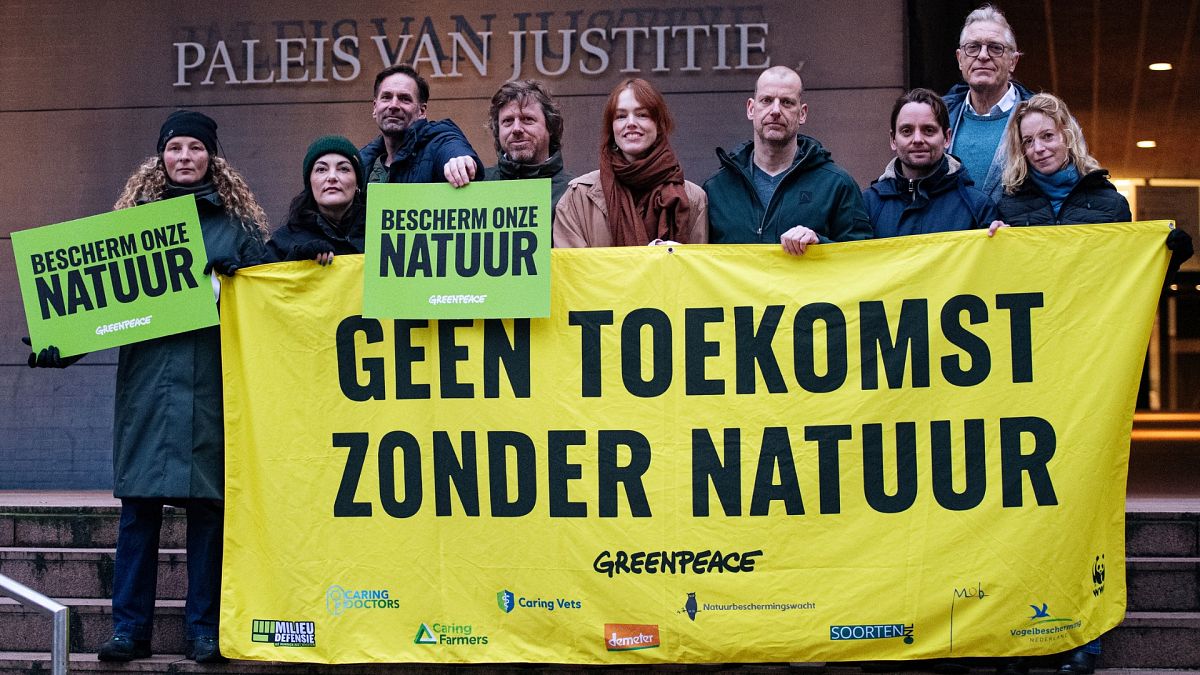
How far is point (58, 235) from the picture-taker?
5355mm

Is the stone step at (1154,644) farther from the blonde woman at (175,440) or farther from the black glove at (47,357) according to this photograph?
the black glove at (47,357)

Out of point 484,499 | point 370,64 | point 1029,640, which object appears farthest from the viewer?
point 370,64

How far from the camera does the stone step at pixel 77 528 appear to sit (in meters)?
6.31

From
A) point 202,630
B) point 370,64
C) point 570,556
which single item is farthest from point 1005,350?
point 370,64

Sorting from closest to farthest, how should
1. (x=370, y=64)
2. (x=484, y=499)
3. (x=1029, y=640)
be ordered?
(x=1029, y=640)
(x=484, y=499)
(x=370, y=64)

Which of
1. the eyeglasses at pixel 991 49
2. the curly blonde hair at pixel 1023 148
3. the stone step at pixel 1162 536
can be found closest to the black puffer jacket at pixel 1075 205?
the curly blonde hair at pixel 1023 148

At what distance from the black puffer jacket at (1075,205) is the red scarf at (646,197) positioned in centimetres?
127

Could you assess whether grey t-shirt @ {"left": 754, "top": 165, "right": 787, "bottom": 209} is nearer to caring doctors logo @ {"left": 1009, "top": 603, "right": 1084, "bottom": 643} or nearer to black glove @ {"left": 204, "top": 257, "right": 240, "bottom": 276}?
caring doctors logo @ {"left": 1009, "top": 603, "right": 1084, "bottom": 643}

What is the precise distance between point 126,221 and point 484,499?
1.81 metres

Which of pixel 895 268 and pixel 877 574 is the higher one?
pixel 895 268

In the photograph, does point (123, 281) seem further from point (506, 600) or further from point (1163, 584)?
point (1163, 584)

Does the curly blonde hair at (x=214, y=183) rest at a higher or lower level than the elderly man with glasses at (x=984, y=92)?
lower

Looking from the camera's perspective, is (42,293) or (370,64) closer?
(42,293)

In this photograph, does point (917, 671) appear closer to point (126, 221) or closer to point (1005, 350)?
point (1005, 350)
